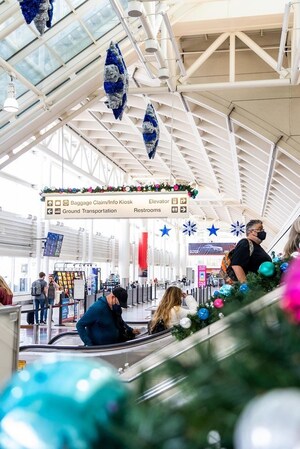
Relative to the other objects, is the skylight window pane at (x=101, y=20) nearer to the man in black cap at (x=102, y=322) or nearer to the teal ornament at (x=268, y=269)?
the man in black cap at (x=102, y=322)

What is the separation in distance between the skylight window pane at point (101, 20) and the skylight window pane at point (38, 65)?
119cm

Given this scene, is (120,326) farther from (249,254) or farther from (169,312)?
(249,254)

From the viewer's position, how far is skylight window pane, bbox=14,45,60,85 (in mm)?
11188

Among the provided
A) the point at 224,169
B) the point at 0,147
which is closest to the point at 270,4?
the point at 0,147

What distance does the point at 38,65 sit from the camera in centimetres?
1160

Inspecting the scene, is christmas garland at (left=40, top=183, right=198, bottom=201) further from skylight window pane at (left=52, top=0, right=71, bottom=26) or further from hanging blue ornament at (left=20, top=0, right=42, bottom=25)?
hanging blue ornament at (left=20, top=0, right=42, bottom=25)

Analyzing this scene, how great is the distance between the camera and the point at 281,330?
24.2 inches

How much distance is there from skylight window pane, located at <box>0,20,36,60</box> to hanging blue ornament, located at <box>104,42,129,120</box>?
104 inches

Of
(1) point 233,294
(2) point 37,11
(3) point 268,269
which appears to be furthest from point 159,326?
(2) point 37,11

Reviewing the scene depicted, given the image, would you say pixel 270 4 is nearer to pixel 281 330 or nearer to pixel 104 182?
pixel 281 330

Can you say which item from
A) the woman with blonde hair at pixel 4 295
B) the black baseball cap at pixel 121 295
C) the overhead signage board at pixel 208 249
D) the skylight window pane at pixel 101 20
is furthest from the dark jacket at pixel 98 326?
the overhead signage board at pixel 208 249

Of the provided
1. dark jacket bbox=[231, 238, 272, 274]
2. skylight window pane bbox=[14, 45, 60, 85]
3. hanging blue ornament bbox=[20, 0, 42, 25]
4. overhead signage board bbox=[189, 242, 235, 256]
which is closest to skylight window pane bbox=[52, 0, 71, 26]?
skylight window pane bbox=[14, 45, 60, 85]

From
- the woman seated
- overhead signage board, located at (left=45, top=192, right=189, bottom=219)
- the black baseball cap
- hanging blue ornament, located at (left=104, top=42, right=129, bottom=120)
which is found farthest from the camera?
overhead signage board, located at (left=45, top=192, right=189, bottom=219)

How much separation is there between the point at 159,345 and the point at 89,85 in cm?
1003
